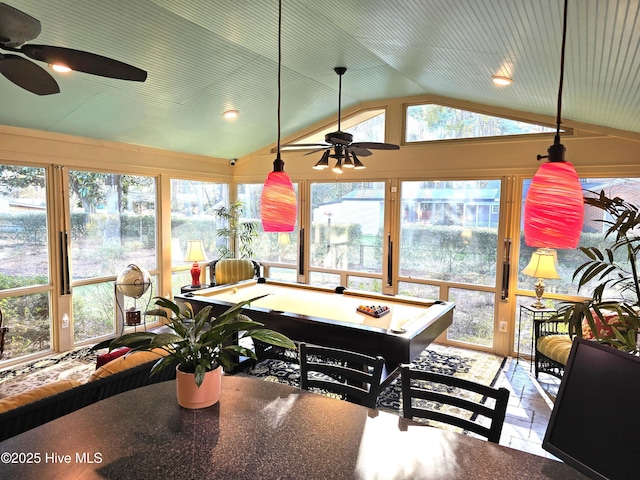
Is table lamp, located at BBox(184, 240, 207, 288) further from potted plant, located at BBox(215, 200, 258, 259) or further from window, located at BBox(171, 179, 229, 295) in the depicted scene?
potted plant, located at BBox(215, 200, 258, 259)

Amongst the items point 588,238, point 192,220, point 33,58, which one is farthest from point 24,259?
point 588,238

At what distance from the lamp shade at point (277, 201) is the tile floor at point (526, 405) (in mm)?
2397

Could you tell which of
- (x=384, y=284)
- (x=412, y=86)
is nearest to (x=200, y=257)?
(x=384, y=284)

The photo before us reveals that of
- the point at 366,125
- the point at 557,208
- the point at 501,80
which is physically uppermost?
the point at 366,125

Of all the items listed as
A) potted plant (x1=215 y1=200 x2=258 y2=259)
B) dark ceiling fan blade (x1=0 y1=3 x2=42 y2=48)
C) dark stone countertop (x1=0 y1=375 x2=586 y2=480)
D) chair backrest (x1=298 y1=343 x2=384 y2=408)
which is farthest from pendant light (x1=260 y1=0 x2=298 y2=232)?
potted plant (x1=215 y1=200 x2=258 y2=259)

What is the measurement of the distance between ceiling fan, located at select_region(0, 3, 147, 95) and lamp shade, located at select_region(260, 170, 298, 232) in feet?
2.71

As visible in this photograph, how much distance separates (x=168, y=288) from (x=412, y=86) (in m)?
4.36

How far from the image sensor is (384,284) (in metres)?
5.75

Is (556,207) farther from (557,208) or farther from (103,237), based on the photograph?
(103,237)

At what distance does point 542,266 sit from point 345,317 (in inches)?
90.0

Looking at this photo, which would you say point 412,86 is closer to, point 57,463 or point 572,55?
point 572,55

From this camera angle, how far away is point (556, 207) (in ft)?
4.46

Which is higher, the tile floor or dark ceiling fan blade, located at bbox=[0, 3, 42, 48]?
dark ceiling fan blade, located at bbox=[0, 3, 42, 48]

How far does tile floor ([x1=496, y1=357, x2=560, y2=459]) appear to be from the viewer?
10.3ft
